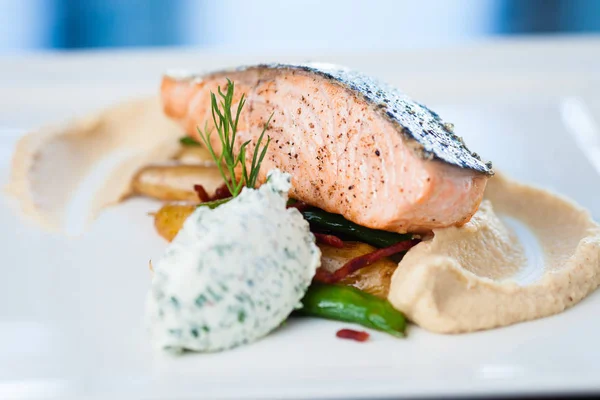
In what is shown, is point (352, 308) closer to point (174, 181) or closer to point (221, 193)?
point (221, 193)

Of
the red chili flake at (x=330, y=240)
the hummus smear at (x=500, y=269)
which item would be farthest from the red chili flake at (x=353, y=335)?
the red chili flake at (x=330, y=240)

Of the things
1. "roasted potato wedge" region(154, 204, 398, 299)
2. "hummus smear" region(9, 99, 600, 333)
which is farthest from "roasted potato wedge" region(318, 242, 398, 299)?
"hummus smear" region(9, 99, 600, 333)

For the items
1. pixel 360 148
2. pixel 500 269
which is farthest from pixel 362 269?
pixel 500 269

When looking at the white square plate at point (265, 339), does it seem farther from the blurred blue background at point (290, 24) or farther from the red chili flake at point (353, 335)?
the blurred blue background at point (290, 24)

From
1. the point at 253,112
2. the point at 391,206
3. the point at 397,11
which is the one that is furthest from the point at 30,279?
the point at 397,11

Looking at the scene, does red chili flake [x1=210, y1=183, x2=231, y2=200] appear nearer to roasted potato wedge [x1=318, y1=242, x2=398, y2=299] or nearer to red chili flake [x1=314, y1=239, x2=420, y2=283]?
roasted potato wedge [x1=318, y1=242, x2=398, y2=299]
